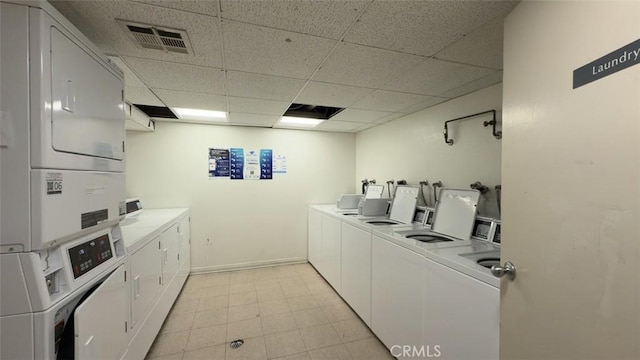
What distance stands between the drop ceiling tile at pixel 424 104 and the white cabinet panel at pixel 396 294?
4.91ft

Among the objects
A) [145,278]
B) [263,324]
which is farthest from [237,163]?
[263,324]

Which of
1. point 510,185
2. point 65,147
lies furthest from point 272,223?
point 510,185

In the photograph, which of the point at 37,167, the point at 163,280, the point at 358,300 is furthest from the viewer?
the point at 358,300

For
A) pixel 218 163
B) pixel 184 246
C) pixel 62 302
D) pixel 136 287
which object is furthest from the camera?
pixel 218 163

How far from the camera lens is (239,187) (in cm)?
379

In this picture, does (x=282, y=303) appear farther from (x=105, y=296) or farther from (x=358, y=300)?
(x=105, y=296)

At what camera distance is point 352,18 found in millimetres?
1249

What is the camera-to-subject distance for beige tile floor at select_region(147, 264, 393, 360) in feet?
6.67

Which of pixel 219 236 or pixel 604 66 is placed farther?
pixel 219 236

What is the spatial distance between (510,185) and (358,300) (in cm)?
190

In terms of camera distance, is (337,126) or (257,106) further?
(337,126)

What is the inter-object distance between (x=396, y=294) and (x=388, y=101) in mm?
1826

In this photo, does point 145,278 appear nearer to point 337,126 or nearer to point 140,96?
point 140,96

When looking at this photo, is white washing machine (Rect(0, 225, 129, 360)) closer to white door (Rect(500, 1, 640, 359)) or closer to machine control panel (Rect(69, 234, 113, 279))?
machine control panel (Rect(69, 234, 113, 279))
